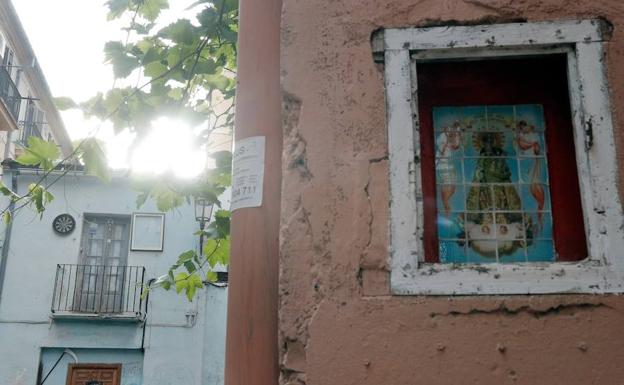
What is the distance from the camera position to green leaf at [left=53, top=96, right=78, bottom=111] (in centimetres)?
426

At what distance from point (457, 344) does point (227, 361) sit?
0.91 m

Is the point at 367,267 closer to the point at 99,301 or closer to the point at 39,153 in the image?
the point at 39,153

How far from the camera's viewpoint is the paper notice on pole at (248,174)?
114 inches

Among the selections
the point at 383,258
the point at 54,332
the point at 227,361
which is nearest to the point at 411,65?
the point at 383,258

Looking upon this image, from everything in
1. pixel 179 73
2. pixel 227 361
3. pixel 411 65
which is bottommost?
pixel 227 361

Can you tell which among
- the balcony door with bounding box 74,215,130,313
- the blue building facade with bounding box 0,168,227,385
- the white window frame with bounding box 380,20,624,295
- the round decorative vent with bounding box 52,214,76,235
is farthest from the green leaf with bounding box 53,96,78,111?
the round decorative vent with bounding box 52,214,76,235

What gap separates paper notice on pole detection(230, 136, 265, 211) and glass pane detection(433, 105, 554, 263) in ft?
2.42

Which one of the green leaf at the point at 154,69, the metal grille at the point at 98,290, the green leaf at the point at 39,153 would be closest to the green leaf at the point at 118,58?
the green leaf at the point at 154,69

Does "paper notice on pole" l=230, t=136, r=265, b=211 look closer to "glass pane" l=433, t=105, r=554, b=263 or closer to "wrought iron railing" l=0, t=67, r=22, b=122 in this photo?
"glass pane" l=433, t=105, r=554, b=263

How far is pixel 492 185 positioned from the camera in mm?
2914

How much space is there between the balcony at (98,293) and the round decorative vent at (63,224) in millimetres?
718

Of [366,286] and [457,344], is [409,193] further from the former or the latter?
[457,344]

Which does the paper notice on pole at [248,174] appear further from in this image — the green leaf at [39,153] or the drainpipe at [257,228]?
the green leaf at [39,153]

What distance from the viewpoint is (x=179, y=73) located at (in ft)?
15.3
